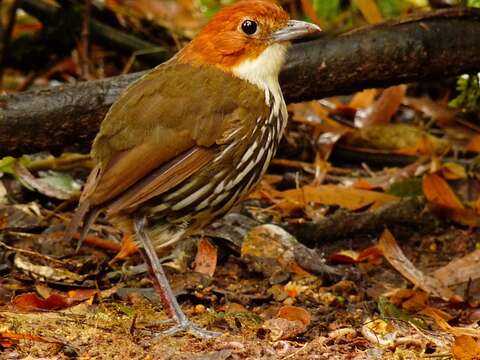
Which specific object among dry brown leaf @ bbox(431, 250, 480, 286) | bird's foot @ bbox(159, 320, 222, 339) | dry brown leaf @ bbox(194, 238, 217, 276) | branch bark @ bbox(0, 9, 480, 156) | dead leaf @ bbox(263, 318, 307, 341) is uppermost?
branch bark @ bbox(0, 9, 480, 156)

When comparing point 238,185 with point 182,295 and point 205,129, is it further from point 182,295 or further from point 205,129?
point 182,295

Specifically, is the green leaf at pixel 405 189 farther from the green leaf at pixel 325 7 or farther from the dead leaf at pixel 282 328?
the green leaf at pixel 325 7

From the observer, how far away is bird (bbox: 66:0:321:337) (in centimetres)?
424

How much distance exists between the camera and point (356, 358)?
3709 mm

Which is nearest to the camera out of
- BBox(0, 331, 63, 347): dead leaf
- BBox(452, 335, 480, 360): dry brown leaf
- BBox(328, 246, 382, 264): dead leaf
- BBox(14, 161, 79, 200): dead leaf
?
BBox(452, 335, 480, 360): dry brown leaf

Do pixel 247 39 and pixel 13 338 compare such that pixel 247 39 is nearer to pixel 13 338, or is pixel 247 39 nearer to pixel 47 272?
pixel 47 272

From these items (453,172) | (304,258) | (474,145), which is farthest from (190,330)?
(474,145)

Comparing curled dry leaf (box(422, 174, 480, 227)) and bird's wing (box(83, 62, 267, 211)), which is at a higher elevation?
bird's wing (box(83, 62, 267, 211))

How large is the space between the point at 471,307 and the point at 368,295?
478 millimetres

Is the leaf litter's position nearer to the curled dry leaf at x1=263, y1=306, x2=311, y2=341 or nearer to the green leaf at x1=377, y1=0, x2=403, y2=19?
the curled dry leaf at x1=263, y1=306, x2=311, y2=341

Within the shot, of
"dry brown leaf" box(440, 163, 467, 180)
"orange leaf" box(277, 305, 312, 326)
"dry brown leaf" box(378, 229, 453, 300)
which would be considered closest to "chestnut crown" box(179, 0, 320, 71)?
"orange leaf" box(277, 305, 312, 326)

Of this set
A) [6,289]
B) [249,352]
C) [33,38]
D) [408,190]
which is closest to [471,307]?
[408,190]

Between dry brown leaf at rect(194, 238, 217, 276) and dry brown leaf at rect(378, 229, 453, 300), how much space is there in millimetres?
903

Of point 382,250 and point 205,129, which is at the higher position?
point 205,129
